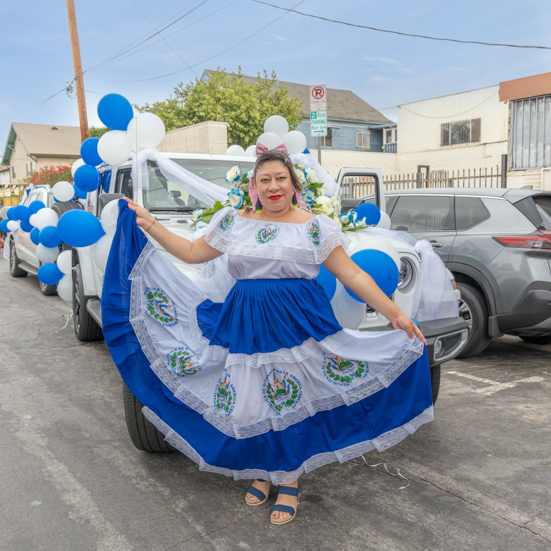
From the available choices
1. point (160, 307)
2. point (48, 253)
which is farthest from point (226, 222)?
point (48, 253)

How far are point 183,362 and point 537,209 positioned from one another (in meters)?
4.03

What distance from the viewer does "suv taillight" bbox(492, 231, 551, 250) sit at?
523 cm

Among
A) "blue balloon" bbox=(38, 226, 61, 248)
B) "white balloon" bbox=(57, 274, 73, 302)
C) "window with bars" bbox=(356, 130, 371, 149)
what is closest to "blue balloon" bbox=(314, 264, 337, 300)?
"white balloon" bbox=(57, 274, 73, 302)

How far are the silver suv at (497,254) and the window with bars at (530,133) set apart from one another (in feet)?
30.1

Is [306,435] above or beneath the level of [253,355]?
beneath

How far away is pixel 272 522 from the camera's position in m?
2.91

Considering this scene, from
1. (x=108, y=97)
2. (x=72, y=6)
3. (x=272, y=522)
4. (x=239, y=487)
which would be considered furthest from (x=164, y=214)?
(x=72, y=6)

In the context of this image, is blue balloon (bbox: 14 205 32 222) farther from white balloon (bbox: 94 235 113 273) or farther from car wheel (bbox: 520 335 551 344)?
car wheel (bbox: 520 335 551 344)

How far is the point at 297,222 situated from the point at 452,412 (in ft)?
7.79

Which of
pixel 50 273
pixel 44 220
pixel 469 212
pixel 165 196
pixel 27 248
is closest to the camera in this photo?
pixel 165 196

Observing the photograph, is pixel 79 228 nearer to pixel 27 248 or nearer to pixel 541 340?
pixel 541 340

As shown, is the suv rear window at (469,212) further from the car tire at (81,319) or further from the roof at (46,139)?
the roof at (46,139)

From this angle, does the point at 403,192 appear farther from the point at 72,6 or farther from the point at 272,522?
the point at 72,6

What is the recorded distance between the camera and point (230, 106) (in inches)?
824
